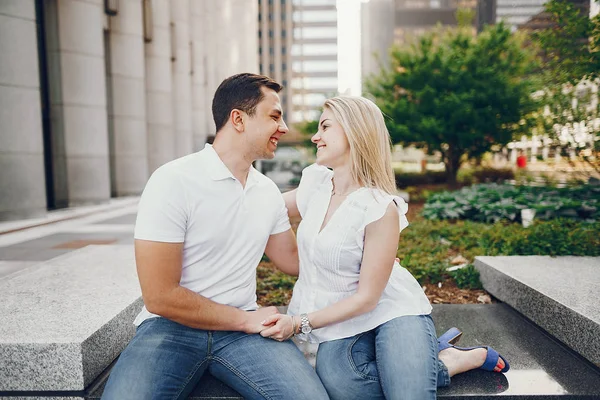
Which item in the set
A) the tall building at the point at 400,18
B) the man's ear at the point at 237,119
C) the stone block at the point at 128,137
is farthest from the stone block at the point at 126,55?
the tall building at the point at 400,18

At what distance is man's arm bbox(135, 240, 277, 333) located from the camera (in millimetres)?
2488

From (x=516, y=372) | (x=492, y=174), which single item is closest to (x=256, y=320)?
(x=516, y=372)

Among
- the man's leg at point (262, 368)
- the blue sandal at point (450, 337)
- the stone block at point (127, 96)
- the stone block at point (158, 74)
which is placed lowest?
the blue sandal at point (450, 337)

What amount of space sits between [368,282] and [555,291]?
72.2 inches

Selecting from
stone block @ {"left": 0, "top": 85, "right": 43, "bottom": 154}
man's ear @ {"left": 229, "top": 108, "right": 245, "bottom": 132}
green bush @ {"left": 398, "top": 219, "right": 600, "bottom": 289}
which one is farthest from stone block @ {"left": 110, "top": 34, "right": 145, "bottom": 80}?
man's ear @ {"left": 229, "top": 108, "right": 245, "bottom": 132}

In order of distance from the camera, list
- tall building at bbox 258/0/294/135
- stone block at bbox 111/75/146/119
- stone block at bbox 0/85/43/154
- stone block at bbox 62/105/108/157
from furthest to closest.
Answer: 1. tall building at bbox 258/0/294/135
2. stone block at bbox 111/75/146/119
3. stone block at bbox 62/105/108/157
4. stone block at bbox 0/85/43/154

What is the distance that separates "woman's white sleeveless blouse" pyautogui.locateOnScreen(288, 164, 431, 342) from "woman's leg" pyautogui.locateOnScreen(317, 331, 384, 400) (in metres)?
0.07

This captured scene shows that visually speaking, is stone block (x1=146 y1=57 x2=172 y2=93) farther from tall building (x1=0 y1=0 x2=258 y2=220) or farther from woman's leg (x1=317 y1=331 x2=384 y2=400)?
woman's leg (x1=317 y1=331 x2=384 y2=400)

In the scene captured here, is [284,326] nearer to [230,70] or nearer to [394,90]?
[394,90]

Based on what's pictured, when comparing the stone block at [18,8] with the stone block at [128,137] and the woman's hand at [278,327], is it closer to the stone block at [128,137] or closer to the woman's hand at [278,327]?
the stone block at [128,137]

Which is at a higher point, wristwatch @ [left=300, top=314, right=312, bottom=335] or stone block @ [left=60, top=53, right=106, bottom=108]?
stone block @ [left=60, top=53, right=106, bottom=108]

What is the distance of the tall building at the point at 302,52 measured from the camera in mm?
110812

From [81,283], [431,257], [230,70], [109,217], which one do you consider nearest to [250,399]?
[81,283]

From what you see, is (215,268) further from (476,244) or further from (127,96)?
(127,96)
